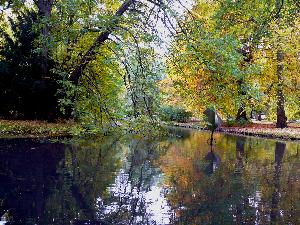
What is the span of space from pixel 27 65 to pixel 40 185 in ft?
45.3

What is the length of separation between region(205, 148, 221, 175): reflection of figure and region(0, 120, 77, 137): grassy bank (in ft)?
20.7

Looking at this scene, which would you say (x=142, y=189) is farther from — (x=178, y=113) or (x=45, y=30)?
(x=178, y=113)

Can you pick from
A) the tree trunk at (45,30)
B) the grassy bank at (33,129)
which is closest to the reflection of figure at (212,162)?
the grassy bank at (33,129)

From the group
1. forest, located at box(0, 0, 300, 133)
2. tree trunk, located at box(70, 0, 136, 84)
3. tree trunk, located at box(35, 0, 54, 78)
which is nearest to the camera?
forest, located at box(0, 0, 300, 133)

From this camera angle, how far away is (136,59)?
13883 mm

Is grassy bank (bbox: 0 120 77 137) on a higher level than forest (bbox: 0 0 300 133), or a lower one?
lower

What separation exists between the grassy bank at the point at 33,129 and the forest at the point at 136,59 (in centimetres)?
107

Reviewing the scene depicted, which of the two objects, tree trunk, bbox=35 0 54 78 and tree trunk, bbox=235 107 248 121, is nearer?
tree trunk, bbox=35 0 54 78

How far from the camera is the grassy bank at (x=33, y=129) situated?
1697 centimetres

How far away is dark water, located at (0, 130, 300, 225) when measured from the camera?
526cm

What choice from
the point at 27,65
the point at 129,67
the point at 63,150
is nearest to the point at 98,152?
the point at 63,150

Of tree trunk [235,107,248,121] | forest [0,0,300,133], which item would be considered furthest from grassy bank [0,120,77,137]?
tree trunk [235,107,248,121]

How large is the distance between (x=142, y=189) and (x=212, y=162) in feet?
14.2

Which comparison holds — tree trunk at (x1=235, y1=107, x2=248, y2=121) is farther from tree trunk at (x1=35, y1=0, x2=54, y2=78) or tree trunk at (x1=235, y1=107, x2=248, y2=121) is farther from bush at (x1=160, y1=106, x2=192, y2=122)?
tree trunk at (x1=35, y1=0, x2=54, y2=78)
